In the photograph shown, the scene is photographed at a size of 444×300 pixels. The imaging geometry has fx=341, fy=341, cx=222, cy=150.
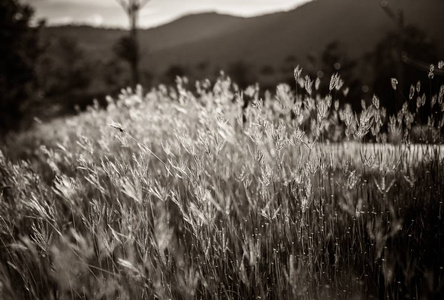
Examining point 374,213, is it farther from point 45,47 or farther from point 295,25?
point 295,25

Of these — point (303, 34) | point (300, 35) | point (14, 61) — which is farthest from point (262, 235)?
point (300, 35)

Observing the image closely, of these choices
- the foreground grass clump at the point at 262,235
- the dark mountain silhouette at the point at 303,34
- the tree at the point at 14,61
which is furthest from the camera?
the dark mountain silhouette at the point at 303,34

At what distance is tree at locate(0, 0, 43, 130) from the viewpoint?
960 centimetres

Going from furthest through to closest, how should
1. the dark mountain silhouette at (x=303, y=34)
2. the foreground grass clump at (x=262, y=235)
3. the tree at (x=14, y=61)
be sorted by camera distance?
the dark mountain silhouette at (x=303, y=34) → the tree at (x=14, y=61) → the foreground grass clump at (x=262, y=235)

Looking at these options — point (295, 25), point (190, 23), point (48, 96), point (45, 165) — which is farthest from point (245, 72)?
point (190, 23)

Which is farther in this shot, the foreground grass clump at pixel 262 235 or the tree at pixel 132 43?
the tree at pixel 132 43

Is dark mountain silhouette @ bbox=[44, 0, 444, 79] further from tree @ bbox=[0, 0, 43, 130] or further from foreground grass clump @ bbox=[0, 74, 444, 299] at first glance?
foreground grass clump @ bbox=[0, 74, 444, 299]

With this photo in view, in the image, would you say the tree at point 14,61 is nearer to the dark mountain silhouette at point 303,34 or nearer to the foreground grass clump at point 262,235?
the foreground grass clump at point 262,235

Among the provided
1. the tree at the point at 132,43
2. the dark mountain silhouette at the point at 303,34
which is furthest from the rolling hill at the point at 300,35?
the tree at the point at 132,43

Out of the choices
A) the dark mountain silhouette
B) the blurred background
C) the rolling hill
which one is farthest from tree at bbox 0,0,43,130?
the dark mountain silhouette

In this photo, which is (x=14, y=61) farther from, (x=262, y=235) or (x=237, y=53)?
(x=237, y=53)

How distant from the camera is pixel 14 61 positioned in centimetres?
982

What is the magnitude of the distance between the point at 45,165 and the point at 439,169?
3196 mm

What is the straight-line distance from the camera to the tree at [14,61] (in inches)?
378
